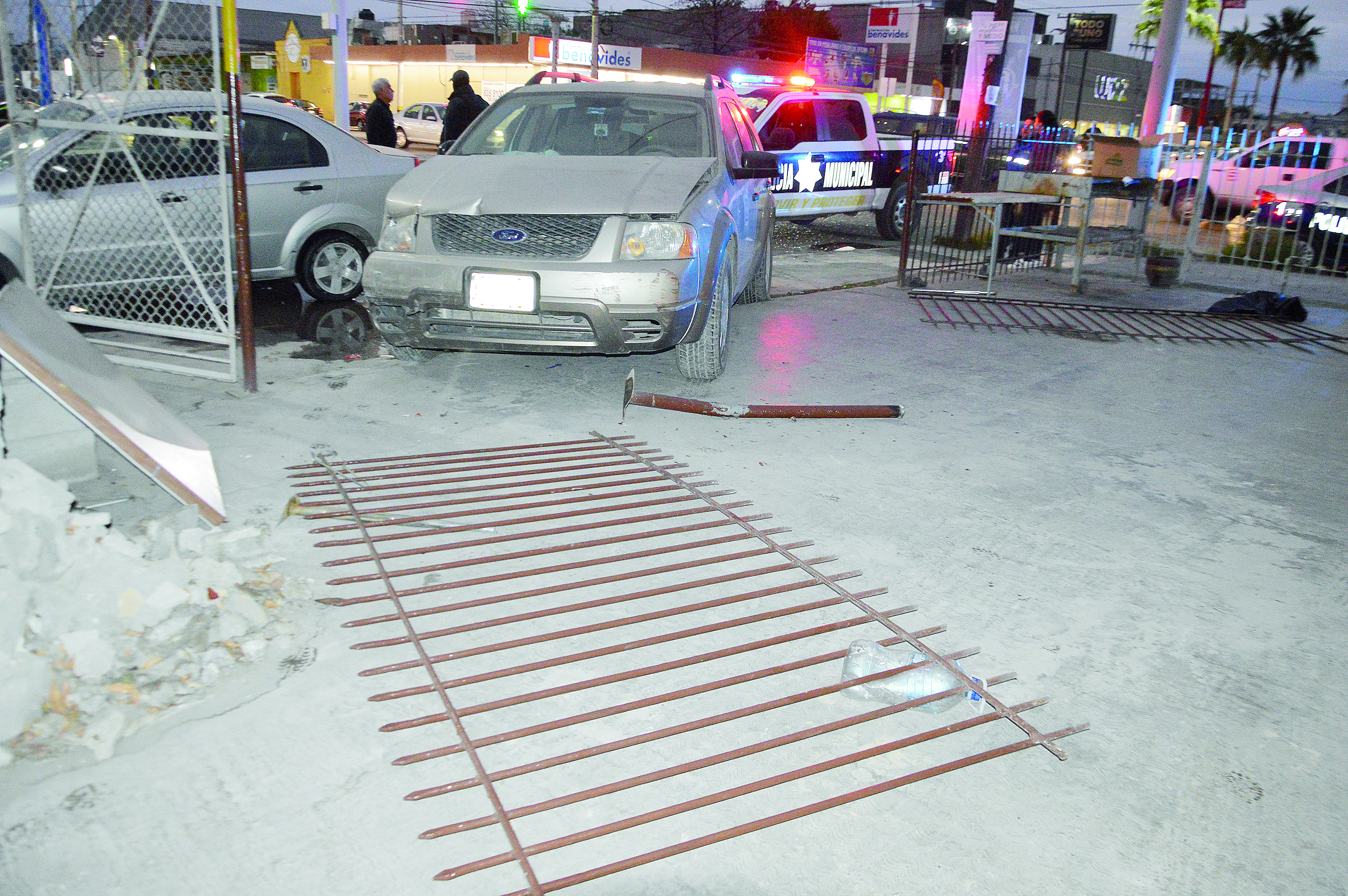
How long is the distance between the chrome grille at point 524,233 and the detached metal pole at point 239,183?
3.23ft

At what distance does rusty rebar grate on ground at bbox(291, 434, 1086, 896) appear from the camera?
229 cm

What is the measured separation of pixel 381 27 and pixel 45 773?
67.6 metres

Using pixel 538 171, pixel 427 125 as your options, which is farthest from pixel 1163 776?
pixel 427 125

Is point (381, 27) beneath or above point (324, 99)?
above

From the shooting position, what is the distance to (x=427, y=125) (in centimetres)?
3189

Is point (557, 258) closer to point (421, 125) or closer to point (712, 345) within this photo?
point (712, 345)

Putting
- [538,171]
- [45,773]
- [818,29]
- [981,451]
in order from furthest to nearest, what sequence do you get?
[818,29] → [538,171] → [981,451] → [45,773]

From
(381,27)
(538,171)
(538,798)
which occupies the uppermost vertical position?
(381,27)

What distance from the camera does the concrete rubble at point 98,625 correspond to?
7.98 ft

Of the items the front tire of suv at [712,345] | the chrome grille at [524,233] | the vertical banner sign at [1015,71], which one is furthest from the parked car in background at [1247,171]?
the chrome grille at [524,233]

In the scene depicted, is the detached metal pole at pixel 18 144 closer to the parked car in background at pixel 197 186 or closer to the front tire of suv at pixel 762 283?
the parked car in background at pixel 197 186

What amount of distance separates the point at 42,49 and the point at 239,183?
2.35 meters

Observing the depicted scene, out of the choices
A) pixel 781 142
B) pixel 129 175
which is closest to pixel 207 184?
pixel 129 175

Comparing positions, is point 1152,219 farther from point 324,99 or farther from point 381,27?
point 381,27
